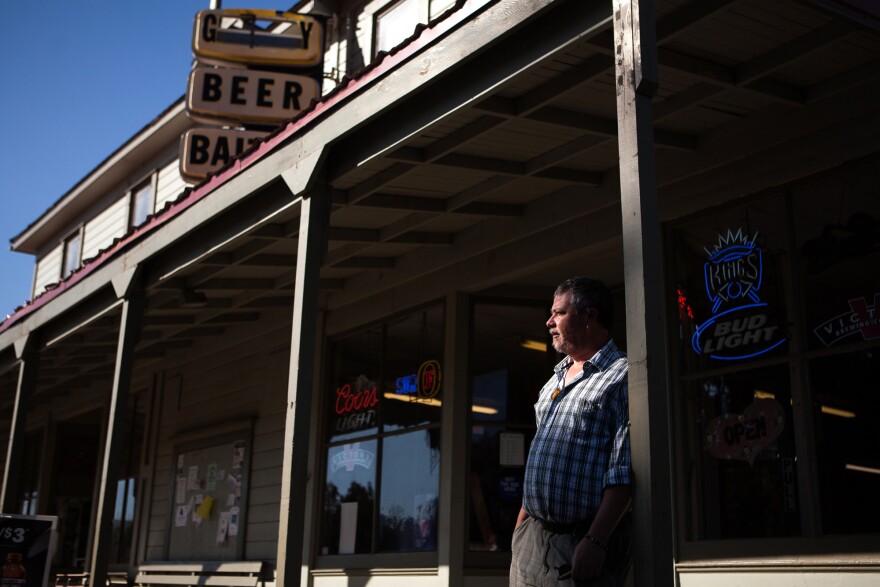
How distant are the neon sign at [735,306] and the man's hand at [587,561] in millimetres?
3231

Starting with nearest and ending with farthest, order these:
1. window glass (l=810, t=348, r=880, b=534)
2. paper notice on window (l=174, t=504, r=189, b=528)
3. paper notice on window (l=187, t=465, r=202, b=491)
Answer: window glass (l=810, t=348, r=880, b=534), paper notice on window (l=187, t=465, r=202, b=491), paper notice on window (l=174, t=504, r=189, b=528)

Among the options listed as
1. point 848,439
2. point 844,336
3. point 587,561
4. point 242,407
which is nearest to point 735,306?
point 844,336

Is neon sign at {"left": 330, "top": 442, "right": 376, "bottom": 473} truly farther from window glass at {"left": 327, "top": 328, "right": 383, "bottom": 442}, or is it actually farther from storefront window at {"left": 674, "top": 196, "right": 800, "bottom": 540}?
storefront window at {"left": 674, "top": 196, "right": 800, "bottom": 540}

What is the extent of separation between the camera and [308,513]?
1006 centimetres

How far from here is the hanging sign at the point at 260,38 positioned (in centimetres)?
1242

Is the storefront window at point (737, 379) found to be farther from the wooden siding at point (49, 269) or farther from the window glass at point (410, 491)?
the wooden siding at point (49, 269)

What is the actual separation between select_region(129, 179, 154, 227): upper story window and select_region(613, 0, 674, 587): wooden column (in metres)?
13.3

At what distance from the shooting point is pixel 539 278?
862 cm

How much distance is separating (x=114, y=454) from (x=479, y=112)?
4.74 m

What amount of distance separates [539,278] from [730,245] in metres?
2.24

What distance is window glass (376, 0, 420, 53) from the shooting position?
11.2 m

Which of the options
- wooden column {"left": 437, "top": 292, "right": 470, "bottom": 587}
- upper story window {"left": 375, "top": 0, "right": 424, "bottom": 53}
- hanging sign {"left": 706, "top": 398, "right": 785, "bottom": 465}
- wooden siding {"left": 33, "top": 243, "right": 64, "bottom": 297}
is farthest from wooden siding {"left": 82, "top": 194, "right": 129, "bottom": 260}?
hanging sign {"left": 706, "top": 398, "right": 785, "bottom": 465}

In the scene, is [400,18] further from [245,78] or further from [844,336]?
[844,336]

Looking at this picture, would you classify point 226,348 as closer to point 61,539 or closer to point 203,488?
point 203,488
